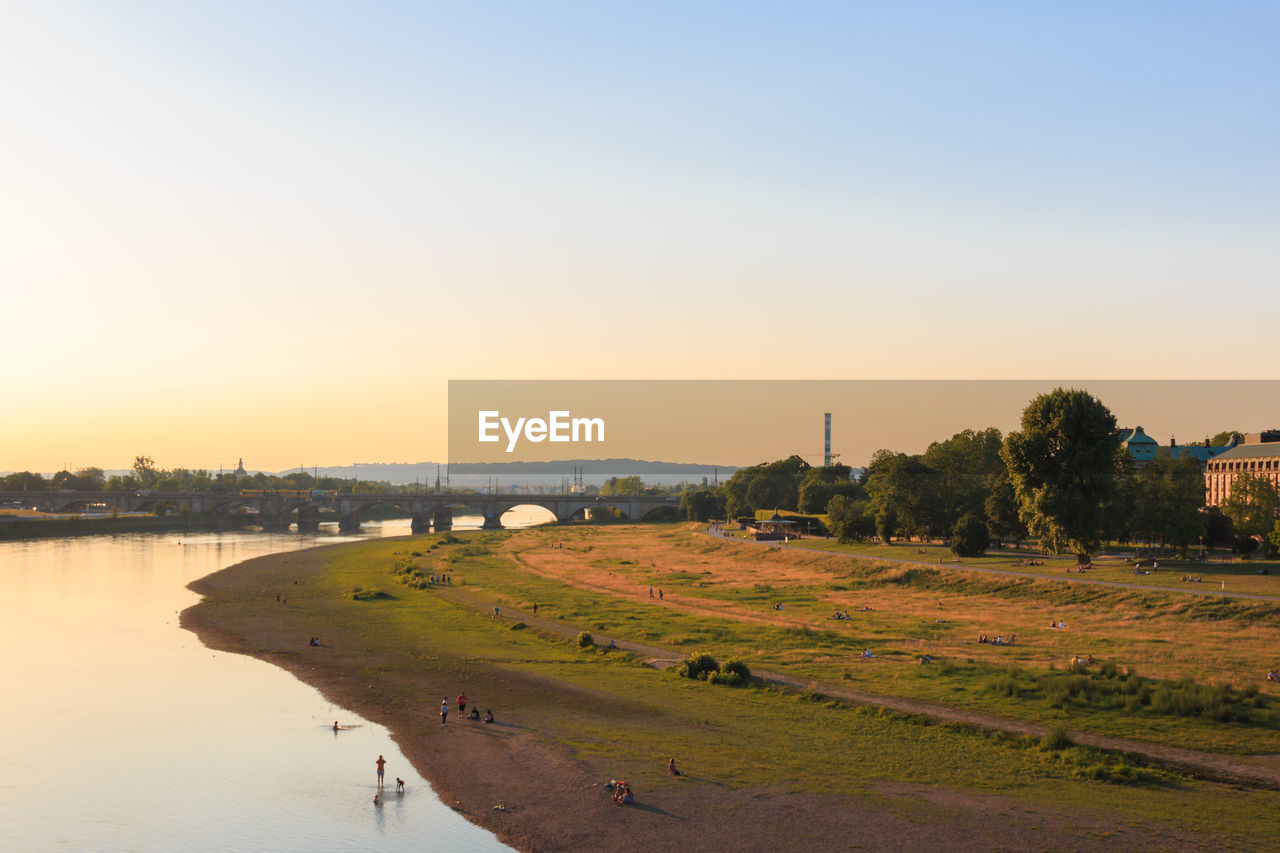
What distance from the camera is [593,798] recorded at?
117ft

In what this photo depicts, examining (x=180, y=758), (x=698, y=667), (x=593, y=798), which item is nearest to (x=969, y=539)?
(x=698, y=667)

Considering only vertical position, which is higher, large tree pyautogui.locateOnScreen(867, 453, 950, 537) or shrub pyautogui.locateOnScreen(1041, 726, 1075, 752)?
large tree pyautogui.locateOnScreen(867, 453, 950, 537)

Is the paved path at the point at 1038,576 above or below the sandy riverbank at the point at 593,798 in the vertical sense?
above

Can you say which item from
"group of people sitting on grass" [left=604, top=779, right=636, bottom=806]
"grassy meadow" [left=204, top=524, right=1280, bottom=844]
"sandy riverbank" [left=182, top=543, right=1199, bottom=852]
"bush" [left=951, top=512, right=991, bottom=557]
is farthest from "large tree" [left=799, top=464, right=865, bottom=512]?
"group of people sitting on grass" [left=604, top=779, right=636, bottom=806]

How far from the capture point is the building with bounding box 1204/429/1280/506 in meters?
143

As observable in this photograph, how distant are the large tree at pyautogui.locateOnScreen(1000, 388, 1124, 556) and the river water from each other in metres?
65.6

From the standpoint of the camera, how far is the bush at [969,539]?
99.5m

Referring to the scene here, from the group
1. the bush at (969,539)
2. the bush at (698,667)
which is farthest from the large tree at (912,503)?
the bush at (698,667)

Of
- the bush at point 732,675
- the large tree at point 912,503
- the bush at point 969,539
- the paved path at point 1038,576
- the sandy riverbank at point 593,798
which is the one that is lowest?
the sandy riverbank at point 593,798

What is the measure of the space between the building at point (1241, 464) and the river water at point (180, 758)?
138m

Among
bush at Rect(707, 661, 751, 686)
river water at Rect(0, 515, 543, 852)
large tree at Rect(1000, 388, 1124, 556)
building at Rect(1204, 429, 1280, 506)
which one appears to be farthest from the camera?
building at Rect(1204, 429, 1280, 506)

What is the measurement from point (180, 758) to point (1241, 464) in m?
162

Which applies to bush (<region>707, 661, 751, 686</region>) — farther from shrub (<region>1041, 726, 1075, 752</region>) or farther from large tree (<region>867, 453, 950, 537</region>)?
large tree (<region>867, 453, 950, 537</region>)

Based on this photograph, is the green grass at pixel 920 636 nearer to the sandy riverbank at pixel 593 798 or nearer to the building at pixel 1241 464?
the sandy riverbank at pixel 593 798
